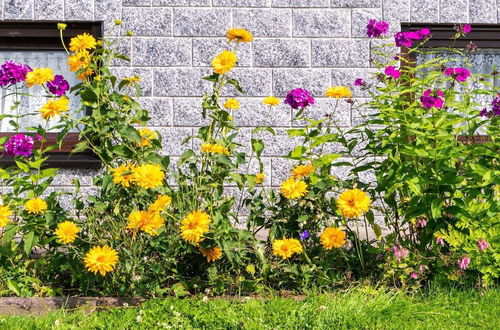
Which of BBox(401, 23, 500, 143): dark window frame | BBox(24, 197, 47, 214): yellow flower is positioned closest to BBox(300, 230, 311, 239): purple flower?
BBox(24, 197, 47, 214): yellow flower

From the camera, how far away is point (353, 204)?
3.41m

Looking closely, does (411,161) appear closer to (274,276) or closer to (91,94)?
(274,276)

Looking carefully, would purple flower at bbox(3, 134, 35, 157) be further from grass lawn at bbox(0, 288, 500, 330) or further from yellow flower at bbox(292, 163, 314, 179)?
yellow flower at bbox(292, 163, 314, 179)

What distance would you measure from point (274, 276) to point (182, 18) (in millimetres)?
3002

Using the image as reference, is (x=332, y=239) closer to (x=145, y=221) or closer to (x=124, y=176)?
(x=145, y=221)

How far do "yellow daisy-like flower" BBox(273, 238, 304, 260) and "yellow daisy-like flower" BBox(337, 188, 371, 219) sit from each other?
354 mm

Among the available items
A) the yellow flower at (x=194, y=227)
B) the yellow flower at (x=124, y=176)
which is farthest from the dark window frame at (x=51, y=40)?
the yellow flower at (x=194, y=227)

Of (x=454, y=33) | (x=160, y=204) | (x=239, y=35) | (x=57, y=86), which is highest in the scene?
(x=454, y=33)

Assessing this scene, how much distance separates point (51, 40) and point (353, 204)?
3.87m

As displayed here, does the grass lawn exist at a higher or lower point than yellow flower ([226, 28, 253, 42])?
lower

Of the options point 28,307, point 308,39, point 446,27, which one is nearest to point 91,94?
point 28,307

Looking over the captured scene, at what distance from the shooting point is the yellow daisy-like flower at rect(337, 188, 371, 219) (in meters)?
3.38

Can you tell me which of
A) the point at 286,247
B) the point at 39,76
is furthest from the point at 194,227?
the point at 39,76

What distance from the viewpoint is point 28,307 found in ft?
11.9
